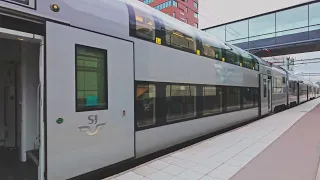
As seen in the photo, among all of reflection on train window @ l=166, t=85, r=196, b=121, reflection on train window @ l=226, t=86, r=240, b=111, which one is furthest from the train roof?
reflection on train window @ l=226, t=86, r=240, b=111

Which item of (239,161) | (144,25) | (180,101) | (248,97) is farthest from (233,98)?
(144,25)

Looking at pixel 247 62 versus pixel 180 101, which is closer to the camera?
pixel 180 101

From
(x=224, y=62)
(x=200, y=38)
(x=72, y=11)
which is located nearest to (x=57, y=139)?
(x=72, y=11)

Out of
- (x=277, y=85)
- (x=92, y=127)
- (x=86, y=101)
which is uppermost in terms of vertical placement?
(x=277, y=85)

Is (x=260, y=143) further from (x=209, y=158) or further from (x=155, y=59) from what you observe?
(x=155, y=59)

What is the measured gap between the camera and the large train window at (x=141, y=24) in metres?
4.33

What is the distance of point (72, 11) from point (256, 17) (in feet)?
76.0

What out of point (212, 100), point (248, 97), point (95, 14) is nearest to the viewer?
point (95, 14)

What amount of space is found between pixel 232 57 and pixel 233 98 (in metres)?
1.47

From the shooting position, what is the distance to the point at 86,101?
135 inches

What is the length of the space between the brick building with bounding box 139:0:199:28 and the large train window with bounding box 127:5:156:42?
147ft

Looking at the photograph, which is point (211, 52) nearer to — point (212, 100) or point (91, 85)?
point (212, 100)

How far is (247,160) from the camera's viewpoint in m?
4.86

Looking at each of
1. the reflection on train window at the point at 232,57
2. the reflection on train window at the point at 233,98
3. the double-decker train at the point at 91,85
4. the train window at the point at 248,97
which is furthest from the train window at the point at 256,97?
the double-decker train at the point at 91,85
